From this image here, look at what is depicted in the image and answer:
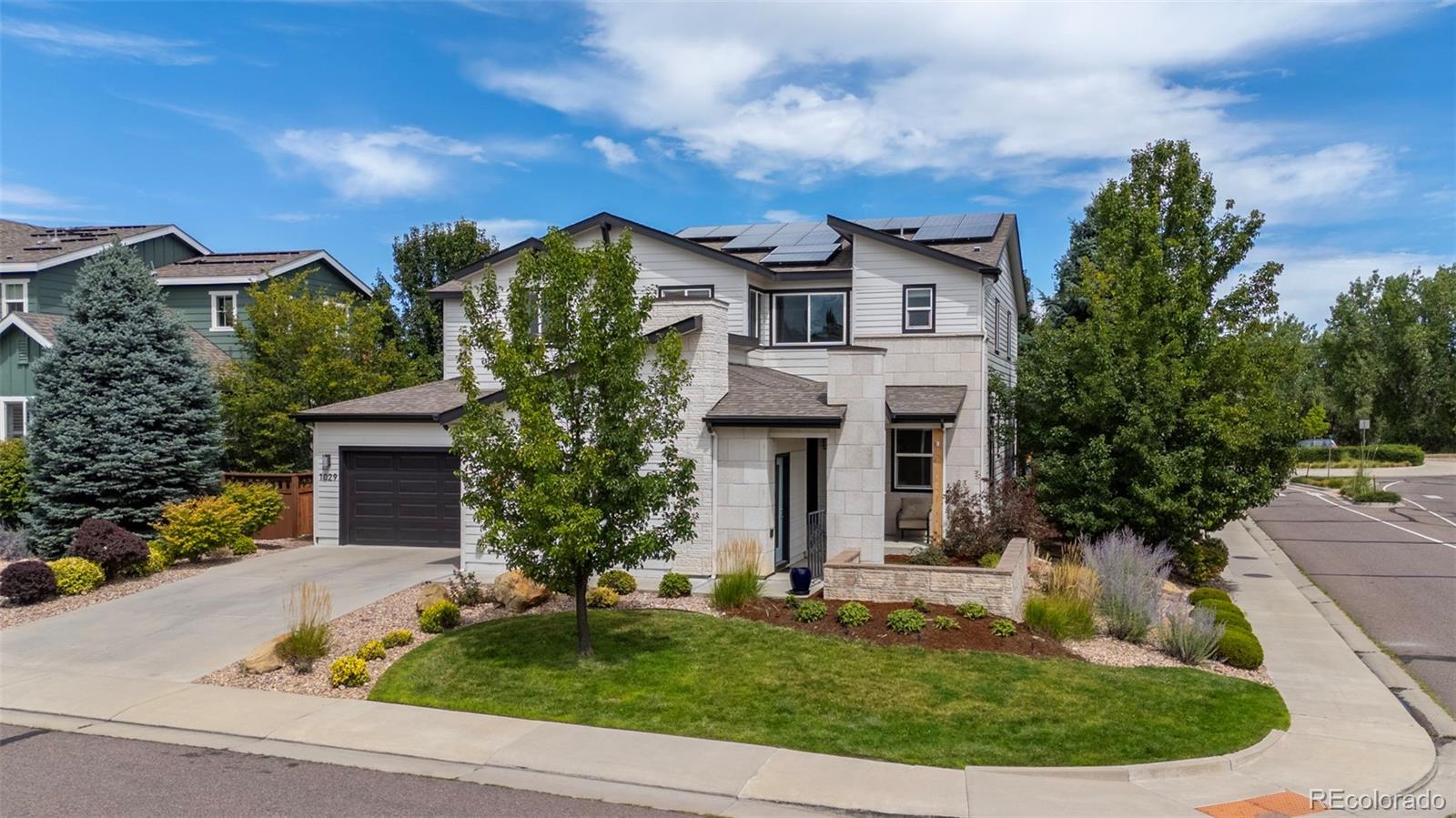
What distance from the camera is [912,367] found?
2188 cm

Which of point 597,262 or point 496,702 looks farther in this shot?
point 597,262

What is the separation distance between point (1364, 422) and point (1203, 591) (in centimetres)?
4367

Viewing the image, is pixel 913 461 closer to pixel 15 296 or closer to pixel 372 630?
pixel 372 630

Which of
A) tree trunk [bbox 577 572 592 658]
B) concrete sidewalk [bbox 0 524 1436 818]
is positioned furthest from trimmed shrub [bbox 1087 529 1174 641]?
tree trunk [bbox 577 572 592 658]

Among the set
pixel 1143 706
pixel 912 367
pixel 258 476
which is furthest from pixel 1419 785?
pixel 258 476

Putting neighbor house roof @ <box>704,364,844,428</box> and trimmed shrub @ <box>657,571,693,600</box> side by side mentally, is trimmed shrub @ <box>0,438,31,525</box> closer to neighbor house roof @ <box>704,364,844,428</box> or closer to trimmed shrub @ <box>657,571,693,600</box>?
trimmed shrub @ <box>657,571,693,600</box>

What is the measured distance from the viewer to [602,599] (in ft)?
48.9

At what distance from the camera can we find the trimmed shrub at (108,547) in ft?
56.3

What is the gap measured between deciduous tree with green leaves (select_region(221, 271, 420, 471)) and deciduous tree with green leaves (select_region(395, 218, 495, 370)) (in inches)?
384

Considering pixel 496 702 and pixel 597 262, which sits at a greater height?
pixel 597 262

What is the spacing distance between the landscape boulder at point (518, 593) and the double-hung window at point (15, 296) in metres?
24.1

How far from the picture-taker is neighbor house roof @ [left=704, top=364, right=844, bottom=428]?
55.2 ft

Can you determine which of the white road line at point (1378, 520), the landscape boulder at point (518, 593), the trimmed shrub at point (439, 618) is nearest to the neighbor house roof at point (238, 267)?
the landscape boulder at point (518, 593)

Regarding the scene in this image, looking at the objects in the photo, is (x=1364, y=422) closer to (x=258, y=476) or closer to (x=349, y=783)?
(x=258, y=476)
